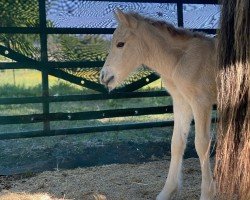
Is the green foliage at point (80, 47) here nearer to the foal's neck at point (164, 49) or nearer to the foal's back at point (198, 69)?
the foal's neck at point (164, 49)

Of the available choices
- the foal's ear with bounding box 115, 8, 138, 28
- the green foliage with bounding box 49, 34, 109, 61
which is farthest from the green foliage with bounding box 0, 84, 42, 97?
the foal's ear with bounding box 115, 8, 138, 28

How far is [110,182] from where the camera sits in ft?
16.5

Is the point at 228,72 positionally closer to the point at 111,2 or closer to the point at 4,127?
the point at 111,2

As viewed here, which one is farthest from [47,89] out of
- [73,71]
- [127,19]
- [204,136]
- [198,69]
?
[204,136]

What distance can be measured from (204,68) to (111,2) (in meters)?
2.50

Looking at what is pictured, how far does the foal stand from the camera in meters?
4.25

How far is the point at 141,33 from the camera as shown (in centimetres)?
446

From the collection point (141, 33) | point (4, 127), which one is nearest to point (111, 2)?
point (141, 33)

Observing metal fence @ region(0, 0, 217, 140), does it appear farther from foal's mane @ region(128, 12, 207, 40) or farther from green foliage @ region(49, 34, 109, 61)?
foal's mane @ region(128, 12, 207, 40)

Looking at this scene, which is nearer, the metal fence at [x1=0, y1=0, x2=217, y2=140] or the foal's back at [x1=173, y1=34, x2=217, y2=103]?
the foal's back at [x1=173, y1=34, x2=217, y2=103]

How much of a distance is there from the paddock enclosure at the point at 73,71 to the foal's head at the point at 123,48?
164 cm

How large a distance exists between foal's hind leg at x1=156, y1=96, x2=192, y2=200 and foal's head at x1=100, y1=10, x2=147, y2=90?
0.64 metres

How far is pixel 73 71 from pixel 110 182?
1.82 m

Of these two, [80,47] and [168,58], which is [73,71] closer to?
[80,47]
